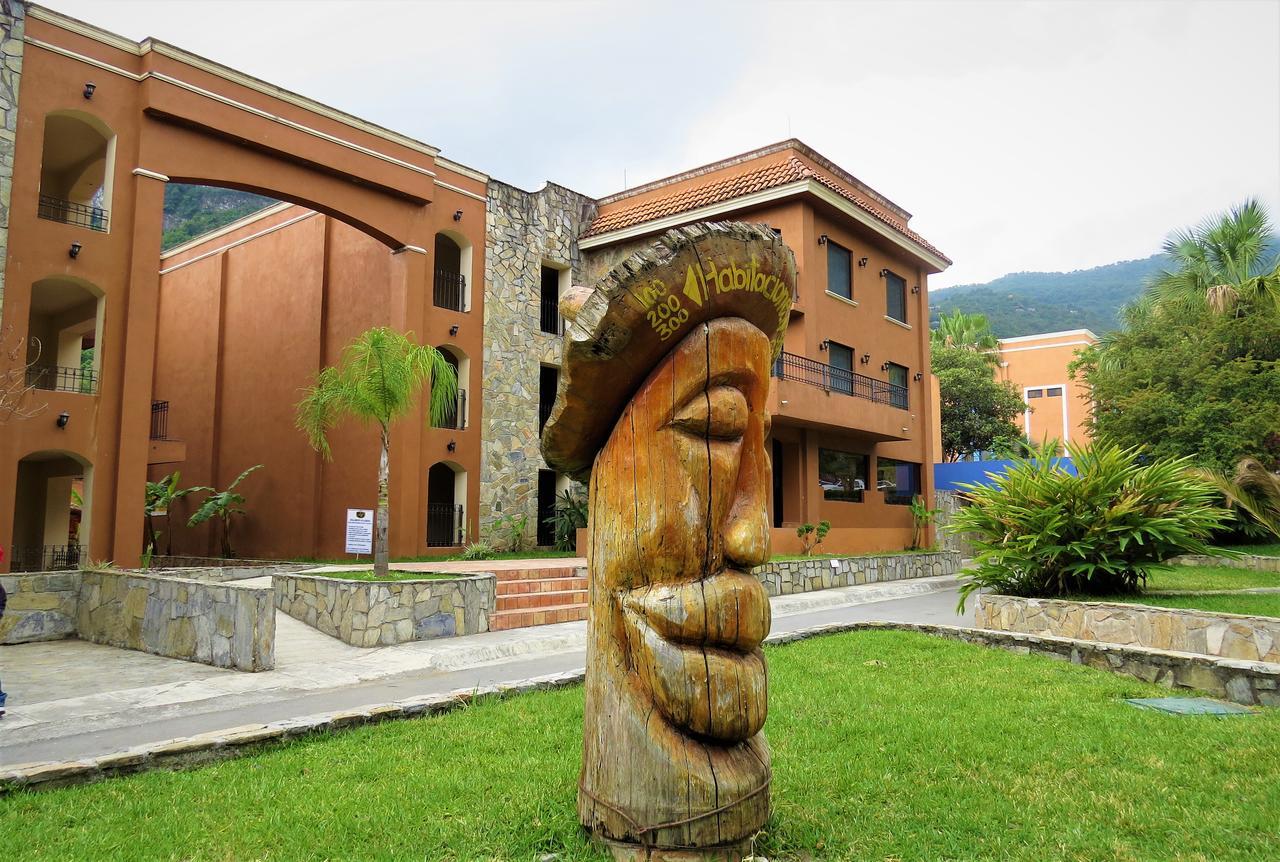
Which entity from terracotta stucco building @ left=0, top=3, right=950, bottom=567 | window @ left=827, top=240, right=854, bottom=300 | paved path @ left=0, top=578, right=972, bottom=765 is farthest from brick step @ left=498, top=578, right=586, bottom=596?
window @ left=827, top=240, right=854, bottom=300

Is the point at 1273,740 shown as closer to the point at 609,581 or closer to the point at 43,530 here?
the point at 609,581

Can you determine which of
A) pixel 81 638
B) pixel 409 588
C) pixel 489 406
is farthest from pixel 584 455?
pixel 489 406

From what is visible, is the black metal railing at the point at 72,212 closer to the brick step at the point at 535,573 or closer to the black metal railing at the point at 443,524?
the black metal railing at the point at 443,524

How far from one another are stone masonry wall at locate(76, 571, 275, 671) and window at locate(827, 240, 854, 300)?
17.0 metres

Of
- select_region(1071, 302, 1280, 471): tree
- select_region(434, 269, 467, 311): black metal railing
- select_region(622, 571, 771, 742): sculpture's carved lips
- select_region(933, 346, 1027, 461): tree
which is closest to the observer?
select_region(622, 571, 771, 742): sculpture's carved lips

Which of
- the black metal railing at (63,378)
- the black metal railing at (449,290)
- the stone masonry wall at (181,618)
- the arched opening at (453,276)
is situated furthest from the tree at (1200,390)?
the black metal railing at (63,378)

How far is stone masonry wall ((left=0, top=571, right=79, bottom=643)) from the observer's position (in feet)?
34.6

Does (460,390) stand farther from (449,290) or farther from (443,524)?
(443,524)

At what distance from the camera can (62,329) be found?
60.7 ft

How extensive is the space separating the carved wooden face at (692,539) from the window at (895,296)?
23.0 m

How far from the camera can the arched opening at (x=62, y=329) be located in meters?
14.2

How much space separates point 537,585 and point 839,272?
13.8 metres

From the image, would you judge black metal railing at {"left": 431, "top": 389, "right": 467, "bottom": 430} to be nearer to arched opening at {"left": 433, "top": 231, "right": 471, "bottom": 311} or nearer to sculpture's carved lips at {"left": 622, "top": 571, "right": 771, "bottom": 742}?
arched opening at {"left": 433, "top": 231, "right": 471, "bottom": 311}

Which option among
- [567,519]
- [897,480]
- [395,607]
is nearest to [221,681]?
[395,607]
